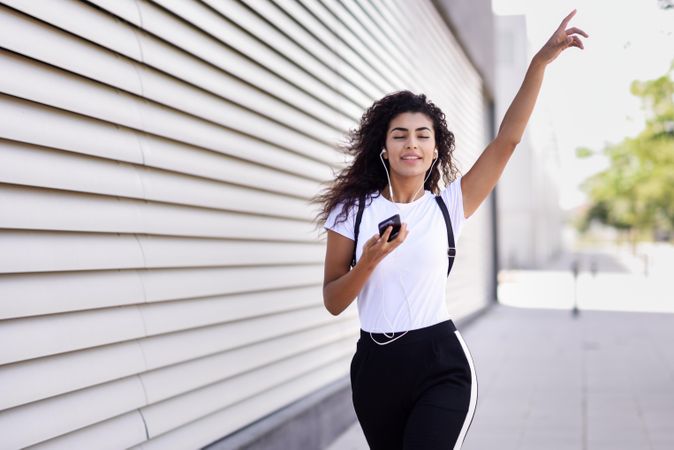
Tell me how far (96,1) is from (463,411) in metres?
2.15

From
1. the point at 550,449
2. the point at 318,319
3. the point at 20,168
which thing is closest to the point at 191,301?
the point at 20,168

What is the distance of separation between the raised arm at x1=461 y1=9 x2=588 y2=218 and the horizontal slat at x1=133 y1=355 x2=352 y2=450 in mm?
1824

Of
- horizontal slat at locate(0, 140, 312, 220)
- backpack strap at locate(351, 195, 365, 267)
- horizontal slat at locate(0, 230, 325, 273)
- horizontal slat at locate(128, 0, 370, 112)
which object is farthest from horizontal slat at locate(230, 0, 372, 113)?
backpack strap at locate(351, 195, 365, 267)

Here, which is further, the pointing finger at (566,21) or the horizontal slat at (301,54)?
the horizontal slat at (301,54)

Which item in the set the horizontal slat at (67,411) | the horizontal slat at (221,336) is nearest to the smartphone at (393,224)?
the horizontal slat at (67,411)

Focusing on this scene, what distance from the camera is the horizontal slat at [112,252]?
279 cm

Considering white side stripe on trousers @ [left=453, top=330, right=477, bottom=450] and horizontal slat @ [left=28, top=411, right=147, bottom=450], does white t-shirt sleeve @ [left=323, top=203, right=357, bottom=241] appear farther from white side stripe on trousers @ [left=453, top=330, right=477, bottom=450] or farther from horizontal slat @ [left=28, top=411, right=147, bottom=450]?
horizontal slat @ [left=28, top=411, right=147, bottom=450]

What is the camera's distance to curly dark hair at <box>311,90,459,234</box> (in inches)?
129

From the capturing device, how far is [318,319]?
620 centimetres

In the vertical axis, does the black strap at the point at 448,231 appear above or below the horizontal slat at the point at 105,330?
above

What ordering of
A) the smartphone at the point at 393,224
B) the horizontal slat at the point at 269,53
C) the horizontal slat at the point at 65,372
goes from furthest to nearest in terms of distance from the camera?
the horizontal slat at the point at 269,53 → the horizontal slat at the point at 65,372 → the smartphone at the point at 393,224

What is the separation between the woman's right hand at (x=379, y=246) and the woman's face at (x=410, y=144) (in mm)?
522

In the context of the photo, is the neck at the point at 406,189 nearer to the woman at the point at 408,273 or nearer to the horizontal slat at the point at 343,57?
the woman at the point at 408,273

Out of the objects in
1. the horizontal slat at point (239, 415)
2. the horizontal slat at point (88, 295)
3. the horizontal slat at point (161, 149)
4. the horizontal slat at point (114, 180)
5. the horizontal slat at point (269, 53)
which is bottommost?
the horizontal slat at point (239, 415)
